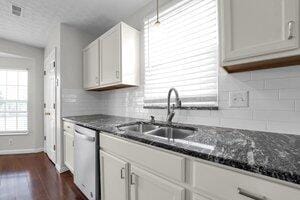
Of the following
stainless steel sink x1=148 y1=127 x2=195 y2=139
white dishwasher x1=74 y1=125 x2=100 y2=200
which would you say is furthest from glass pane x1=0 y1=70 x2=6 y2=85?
stainless steel sink x1=148 y1=127 x2=195 y2=139

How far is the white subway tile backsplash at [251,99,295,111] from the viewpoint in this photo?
3.83ft

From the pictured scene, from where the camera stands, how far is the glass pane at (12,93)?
4020 mm

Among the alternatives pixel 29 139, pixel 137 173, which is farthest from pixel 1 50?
pixel 137 173

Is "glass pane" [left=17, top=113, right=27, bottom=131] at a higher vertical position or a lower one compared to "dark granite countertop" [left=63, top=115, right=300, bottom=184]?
lower

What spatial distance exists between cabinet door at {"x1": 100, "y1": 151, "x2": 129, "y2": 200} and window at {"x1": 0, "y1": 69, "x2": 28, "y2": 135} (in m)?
3.46

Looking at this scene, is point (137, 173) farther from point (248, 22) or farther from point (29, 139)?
point (29, 139)

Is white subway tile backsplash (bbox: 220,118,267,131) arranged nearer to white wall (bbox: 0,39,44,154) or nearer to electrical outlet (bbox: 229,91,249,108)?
electrical outlet (bbox: 229,91,249,108)

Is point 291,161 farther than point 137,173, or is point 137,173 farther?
point 137,173

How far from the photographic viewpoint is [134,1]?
7.46ft

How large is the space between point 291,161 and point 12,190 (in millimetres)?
2935

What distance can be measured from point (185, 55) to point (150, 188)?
50.3 inches

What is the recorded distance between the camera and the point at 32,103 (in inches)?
164

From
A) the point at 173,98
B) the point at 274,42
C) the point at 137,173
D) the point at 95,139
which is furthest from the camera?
the point at 173,98

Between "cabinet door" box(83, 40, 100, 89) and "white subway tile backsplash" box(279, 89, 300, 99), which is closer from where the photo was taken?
"white subway tile backsplash" box(279, 89, 300, 99)
